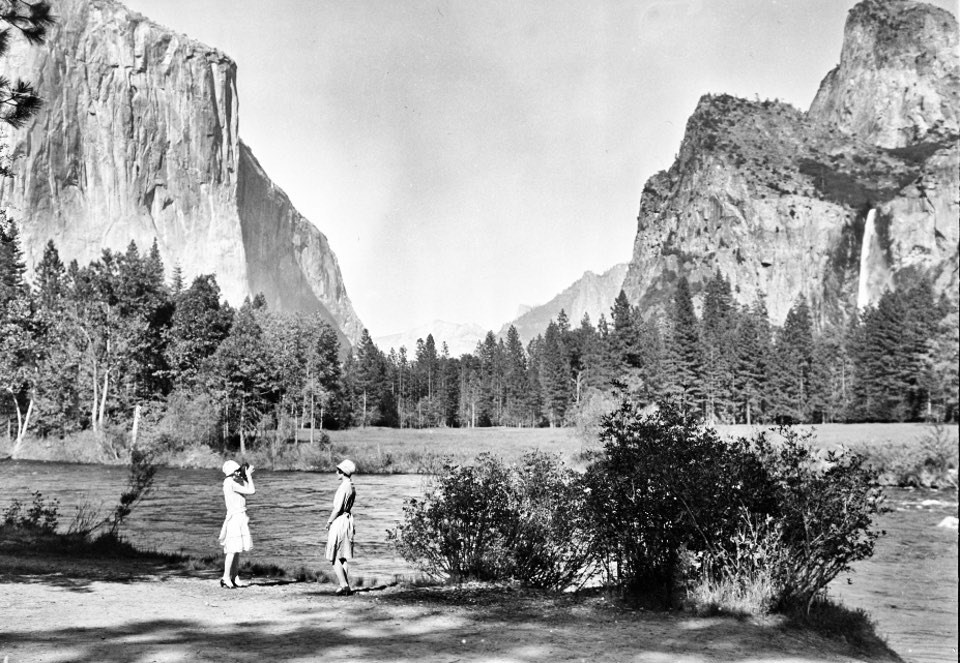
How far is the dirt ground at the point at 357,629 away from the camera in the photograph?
8.05m

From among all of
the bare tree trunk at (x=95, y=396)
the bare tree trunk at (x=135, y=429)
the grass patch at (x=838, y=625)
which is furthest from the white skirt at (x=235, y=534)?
the bare tree trunk at (x=95, y=396)

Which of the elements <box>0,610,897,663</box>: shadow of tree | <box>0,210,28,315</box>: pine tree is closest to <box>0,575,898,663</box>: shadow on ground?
<box>0,610,897,663</box>: shadow of tree

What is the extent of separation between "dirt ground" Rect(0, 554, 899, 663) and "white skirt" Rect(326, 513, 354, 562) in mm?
704

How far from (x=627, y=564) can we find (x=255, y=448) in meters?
59.3

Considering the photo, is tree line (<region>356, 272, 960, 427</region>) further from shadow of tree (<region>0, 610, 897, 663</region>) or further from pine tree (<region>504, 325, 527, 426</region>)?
shadow of tree (<region>0, 610, 897, 663</region>)

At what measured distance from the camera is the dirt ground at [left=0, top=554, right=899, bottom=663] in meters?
8.05

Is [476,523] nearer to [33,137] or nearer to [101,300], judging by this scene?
[101,300]

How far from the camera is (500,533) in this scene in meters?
13.3

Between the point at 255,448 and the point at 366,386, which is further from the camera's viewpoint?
the point at 366,386

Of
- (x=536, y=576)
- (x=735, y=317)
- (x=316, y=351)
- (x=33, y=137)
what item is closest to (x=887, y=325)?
(x=735, y=317)

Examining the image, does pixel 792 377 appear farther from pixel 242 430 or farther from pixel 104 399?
pixel 104 399

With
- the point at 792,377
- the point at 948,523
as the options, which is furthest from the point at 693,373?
the point at 948,523

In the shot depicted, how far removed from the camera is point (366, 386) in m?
138

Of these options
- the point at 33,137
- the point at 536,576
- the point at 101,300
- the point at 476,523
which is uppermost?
the point at 33,137
